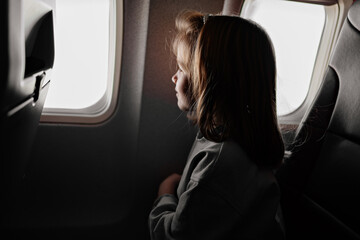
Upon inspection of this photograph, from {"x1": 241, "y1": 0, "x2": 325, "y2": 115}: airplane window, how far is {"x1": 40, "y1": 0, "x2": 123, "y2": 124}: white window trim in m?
0.52

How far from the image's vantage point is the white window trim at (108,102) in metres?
1.15

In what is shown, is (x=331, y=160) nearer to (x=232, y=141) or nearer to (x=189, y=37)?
(x=232, y=141)

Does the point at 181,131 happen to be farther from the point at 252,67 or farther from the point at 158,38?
the point at 252,67

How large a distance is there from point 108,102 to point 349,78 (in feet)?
2.93

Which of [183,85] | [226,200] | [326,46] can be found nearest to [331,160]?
[226,200]

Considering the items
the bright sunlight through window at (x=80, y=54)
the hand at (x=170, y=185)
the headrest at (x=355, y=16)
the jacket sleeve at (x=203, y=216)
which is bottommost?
the hand at (x=170, y=185)

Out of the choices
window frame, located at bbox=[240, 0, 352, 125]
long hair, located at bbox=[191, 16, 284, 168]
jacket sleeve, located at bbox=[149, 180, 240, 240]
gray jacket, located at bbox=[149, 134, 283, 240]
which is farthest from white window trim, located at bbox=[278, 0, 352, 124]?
jacket sleeve, located at bbox=[149, 180, 240, 240]

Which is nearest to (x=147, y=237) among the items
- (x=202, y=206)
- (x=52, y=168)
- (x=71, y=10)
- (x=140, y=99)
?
(x=52, y=168)

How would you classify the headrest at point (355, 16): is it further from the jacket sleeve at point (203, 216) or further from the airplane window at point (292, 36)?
the jacket sleeve at point (203, 216)

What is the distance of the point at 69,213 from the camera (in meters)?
1.34

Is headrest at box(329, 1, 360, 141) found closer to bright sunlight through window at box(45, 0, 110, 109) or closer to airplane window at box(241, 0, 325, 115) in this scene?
airplane window at box(241, 0, 325, 115)

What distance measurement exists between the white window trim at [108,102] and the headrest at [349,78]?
0.77 m

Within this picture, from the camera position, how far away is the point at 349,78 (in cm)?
86

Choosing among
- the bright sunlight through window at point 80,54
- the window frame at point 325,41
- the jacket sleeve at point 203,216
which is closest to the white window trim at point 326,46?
the window frame at point 325,41
